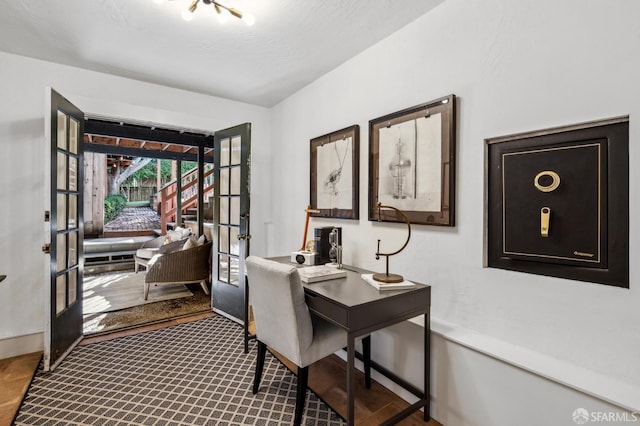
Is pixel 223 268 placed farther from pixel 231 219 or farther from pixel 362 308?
pixel 362 308

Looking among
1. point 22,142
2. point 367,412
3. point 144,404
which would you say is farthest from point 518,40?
point 22,142

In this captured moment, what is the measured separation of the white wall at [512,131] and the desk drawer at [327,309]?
0.65 meters

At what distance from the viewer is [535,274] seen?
57.9 inches

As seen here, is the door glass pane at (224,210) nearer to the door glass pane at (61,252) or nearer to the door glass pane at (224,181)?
the door glass pane at (224,181)

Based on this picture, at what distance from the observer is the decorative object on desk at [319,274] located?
1.85 metres

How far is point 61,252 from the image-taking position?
247 centimetres

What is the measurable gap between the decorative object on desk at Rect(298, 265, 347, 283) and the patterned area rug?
0.81 metres

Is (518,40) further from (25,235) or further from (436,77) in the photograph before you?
(25,235)

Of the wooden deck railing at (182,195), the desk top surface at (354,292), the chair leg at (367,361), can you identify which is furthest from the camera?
the wooden deck railing at (182,195)

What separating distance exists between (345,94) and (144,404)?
8.91 feet

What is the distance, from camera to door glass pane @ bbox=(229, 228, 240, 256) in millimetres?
3327

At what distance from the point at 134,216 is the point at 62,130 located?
7228 mm

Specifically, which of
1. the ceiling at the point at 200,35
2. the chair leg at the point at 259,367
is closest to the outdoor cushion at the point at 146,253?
the ceiling at the point at 200,35

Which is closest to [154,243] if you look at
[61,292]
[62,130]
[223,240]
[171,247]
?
[171,247]
